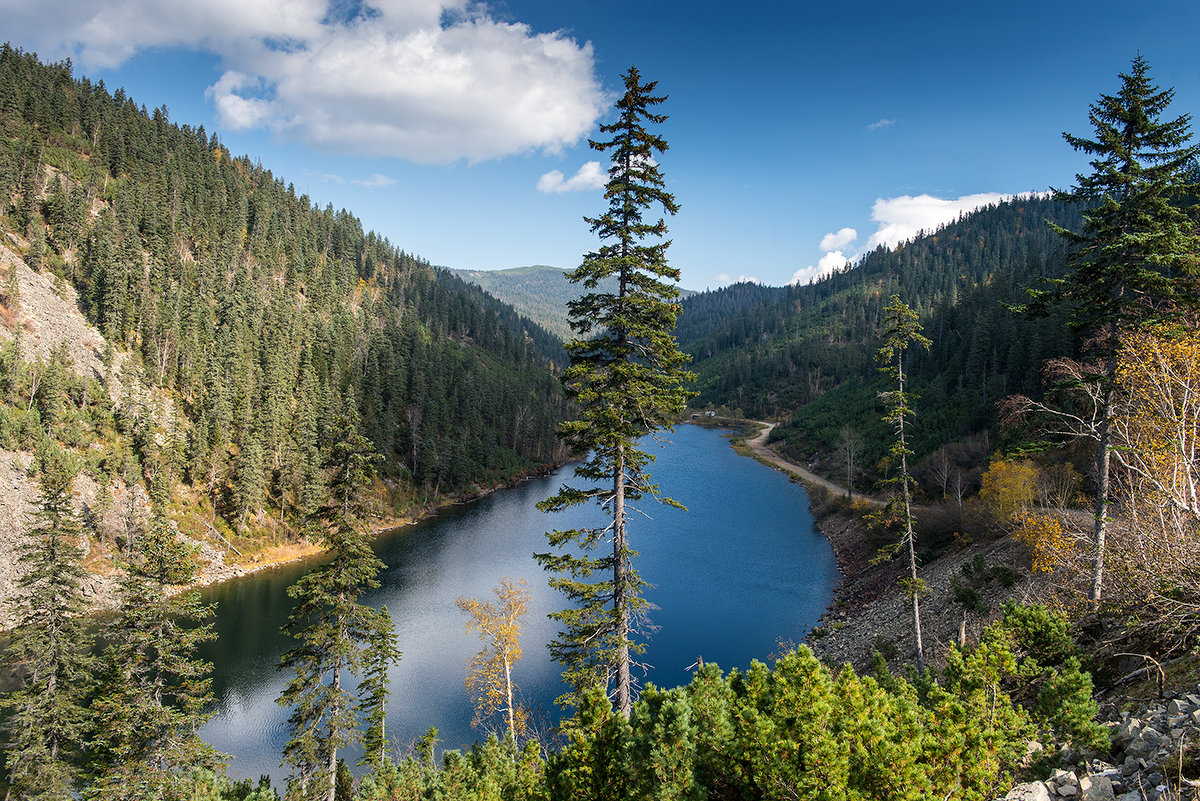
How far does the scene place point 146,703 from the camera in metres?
17.1

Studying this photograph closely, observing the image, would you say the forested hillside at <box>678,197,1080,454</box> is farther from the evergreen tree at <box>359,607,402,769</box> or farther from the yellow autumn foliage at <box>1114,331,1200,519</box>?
the evergreen tree at <box>359,607,402,769</box>

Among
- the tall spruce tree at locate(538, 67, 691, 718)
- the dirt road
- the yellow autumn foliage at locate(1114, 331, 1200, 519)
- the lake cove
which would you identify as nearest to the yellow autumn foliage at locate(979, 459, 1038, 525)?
the lake cove

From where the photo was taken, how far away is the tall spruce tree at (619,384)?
13211mm

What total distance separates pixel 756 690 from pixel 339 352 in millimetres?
85679

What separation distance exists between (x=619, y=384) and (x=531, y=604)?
3364 centimetres

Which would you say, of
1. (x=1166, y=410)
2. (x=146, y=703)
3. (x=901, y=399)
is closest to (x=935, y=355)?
(x=901, y=399)

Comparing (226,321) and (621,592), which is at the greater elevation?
(226,321)

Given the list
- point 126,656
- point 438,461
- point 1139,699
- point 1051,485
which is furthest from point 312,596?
point 438,461

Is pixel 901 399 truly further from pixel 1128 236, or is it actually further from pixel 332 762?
pixel 332 762

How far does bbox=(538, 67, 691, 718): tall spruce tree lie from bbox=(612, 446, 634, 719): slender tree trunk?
0.08ft

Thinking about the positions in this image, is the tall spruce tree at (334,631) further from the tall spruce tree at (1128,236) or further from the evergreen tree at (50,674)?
the tall spruce tree at (1128,236)

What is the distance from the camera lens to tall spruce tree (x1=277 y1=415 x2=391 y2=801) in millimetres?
17656

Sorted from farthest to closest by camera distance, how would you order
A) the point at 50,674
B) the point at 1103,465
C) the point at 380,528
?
the point at 380,528
the point at 50,674
the point at 1103,465

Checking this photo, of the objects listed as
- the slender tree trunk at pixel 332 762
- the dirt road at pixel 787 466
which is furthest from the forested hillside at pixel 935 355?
the slender tree trunk at pixel 332 762
